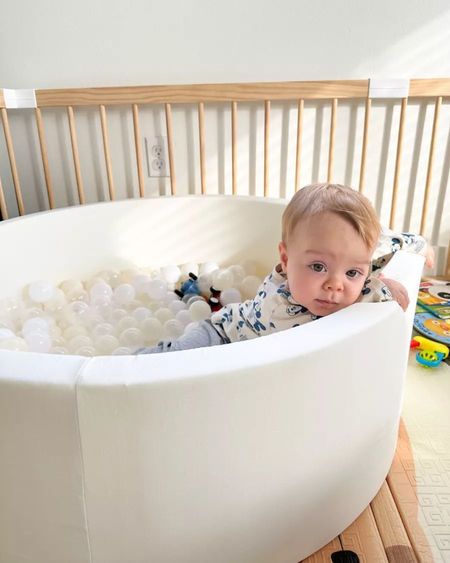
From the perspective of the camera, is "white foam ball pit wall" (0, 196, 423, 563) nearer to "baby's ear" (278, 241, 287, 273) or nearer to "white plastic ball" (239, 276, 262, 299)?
"baby's ear" (278, 241, 287, 273)

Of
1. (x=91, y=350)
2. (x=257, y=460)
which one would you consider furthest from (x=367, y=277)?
(x=91, y=350)

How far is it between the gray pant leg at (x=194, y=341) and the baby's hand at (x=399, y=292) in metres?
0.39

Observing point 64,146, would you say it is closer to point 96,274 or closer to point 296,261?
point 96,274

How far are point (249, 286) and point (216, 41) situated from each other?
841 millimetres

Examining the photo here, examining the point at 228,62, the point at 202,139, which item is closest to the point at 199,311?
the point at 202,139

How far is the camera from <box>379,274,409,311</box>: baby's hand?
0.82 metres

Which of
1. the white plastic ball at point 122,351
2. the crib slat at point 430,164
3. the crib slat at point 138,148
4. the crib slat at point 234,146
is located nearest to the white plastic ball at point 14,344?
the white plastic ball at point 122,351

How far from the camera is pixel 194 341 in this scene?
41.5 inches

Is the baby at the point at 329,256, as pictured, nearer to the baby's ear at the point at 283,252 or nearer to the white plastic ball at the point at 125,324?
the baby's ear at the point at 283,252

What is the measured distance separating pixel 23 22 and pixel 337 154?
3.78 feet

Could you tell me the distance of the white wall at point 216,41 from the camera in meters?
1.53

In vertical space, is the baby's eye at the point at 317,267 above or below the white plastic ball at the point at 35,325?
above

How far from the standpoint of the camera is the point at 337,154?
1.69 meters

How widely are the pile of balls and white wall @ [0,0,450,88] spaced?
2.25 feet
